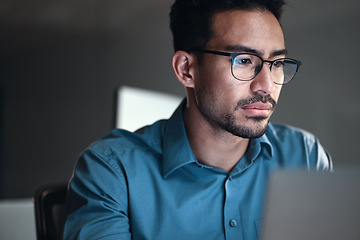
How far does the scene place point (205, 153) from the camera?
4.13 ft

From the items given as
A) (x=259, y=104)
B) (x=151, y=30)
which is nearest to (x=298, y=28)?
(x=151, y=30)

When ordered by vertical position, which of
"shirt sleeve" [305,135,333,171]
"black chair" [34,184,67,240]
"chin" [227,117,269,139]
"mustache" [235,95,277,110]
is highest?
"mustache" [235,95,277,110]

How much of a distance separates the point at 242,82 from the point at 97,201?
0.56m

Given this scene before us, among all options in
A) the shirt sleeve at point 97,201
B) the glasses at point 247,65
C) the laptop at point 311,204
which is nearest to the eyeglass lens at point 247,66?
the glasses at point 247,65

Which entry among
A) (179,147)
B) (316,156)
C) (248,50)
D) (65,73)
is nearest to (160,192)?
(179,147)

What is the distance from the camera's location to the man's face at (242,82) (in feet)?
3.76

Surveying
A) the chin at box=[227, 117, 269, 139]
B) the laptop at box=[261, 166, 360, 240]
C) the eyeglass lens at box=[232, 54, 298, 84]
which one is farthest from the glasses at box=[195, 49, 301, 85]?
the laptop at box=[261, 166, 360, 240]

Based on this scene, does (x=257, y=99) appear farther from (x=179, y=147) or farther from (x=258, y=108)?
(x=179, y=147)

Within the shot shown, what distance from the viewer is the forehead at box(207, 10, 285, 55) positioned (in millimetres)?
1152

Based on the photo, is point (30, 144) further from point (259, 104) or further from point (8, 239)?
point (259, 104)

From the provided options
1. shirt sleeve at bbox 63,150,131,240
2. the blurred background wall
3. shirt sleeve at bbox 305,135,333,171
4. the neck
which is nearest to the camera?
shirt sleeve at bbox 63,150,131,240

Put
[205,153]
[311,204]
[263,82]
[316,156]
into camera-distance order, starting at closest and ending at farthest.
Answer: [311,204] → [263,82] → [205,153] → [316,156]

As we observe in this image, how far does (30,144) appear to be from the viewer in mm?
4211

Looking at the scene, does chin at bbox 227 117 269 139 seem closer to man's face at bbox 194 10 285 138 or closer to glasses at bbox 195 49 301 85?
man's face at bbox 194 10 285 138
